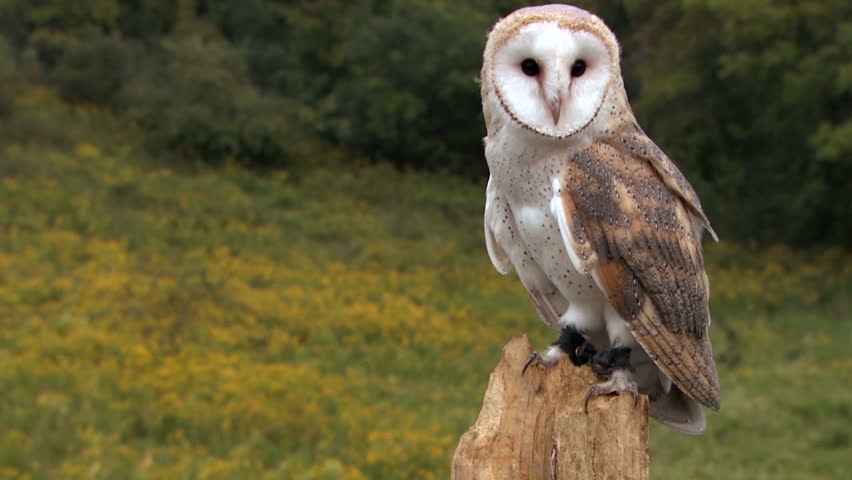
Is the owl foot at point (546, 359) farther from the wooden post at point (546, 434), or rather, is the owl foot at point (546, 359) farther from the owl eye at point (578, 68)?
the owl eye at point (578, 68)

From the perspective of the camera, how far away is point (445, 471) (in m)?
6.79

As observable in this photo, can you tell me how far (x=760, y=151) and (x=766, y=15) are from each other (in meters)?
3.84

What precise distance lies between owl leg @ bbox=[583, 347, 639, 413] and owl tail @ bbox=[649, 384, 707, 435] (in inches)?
9.7

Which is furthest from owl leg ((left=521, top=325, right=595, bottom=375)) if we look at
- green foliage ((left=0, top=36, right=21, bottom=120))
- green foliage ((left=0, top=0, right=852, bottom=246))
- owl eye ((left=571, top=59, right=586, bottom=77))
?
green foliage ((left=0, top=36, right=21, bottom=120))

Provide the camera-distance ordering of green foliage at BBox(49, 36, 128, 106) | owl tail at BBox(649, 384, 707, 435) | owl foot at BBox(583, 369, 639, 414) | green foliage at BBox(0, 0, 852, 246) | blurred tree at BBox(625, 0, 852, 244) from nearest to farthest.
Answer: owl foot at BBox(583, 369, 639, 414), owl tail at BBox(649, 384, 707, 435), blurred tree at BBox(625, 0, 852, 244), green foliage at BBox(0, 0, 852, 246), green foliage at BBox(49, 36, 128, 106)

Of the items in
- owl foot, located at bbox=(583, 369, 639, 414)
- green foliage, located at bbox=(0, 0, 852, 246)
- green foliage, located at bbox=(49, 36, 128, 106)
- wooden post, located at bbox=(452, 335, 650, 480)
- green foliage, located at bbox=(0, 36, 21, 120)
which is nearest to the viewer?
wooden post, located at bbox=(452, 335, 650, 480)

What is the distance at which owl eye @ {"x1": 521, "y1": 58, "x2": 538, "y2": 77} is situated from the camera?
7.46 ft

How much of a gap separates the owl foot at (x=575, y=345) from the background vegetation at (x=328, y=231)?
4032 mm

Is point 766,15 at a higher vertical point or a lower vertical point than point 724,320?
higher

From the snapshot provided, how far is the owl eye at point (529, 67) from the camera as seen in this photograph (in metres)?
2.27

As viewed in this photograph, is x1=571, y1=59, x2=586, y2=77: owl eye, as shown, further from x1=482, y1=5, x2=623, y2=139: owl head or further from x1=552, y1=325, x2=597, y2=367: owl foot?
x1=552, y1=325, x2=597, y2=367: owl foot

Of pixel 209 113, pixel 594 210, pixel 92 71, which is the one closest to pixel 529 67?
pixel 594 210

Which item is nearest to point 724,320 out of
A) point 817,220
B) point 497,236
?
point 817,220

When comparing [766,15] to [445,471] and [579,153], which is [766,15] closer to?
[445,471]
